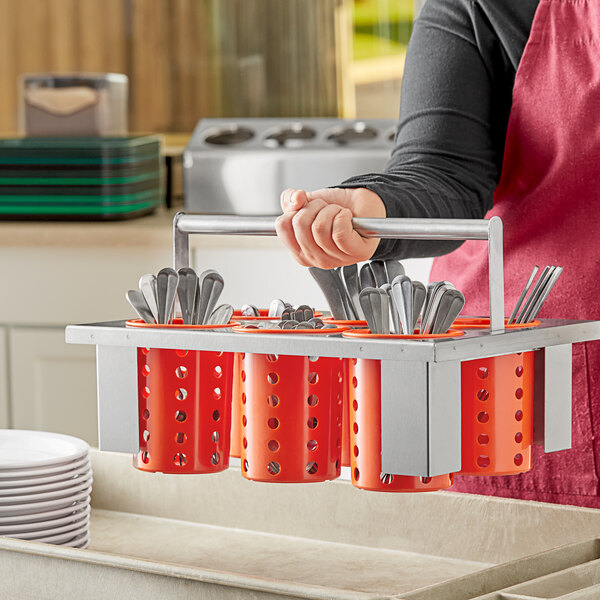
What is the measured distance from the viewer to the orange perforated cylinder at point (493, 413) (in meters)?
0.81

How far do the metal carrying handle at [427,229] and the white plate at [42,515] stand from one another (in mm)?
275

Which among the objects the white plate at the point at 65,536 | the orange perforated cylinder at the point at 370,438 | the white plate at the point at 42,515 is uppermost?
the orange perforated cylinder at the point at 370,438

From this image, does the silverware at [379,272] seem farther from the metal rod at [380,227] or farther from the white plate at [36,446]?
the white plate at [36,446]

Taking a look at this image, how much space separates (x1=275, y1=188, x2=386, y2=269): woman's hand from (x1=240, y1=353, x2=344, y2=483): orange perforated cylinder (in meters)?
0.10

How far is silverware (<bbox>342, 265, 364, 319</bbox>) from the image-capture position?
3.03 feet

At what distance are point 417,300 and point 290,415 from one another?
0.13 m

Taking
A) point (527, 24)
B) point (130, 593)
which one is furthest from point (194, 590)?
point (527, 24)

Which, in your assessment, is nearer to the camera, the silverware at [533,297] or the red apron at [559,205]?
the silverware at [533,297]

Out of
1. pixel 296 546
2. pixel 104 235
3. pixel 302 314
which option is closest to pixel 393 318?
pixel 302 314

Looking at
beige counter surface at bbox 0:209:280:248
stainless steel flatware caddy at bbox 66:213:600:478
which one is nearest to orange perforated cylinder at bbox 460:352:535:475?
stainless steel flatware caddy at bbox 66:213:600:478

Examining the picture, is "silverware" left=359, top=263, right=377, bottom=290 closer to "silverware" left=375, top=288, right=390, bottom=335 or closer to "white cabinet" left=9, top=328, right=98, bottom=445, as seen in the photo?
"silverware" left=375, top=288, right=390, bottom=335

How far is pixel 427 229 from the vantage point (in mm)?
815

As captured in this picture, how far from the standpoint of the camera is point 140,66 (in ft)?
10.5

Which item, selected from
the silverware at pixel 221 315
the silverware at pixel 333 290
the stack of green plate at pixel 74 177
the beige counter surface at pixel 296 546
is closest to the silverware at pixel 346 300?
the silverware at pixel 333 290
